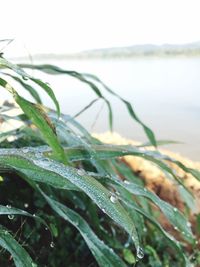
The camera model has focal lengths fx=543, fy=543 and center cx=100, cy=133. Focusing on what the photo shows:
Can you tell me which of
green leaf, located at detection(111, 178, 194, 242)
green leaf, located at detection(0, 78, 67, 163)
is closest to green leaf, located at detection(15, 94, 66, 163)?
green leaf, located at detection(0, 78, 67, 163)

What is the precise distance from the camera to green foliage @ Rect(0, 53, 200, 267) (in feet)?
3.87

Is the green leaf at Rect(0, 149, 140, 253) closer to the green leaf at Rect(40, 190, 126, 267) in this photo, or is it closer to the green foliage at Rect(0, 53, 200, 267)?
the green foliage at Rect(0, 53, 200, 267)

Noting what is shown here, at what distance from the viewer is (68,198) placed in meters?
2.08

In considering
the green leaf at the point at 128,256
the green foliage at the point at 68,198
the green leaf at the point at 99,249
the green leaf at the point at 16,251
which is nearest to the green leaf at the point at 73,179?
the green foliage at the point at 68,198

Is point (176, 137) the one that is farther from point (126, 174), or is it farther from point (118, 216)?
point (118, 216)

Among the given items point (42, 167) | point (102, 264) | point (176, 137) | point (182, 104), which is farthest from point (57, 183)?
point (182, 104)

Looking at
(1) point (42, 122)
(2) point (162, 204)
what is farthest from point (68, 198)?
(1) point (42, 122)

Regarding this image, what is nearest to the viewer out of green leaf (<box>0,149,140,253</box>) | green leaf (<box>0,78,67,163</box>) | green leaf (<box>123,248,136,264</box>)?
green leaf (<box>0,149,140,253</box>)

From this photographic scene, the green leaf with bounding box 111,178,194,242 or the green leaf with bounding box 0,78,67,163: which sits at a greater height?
the green leaf with bounding box 0,78,67,163

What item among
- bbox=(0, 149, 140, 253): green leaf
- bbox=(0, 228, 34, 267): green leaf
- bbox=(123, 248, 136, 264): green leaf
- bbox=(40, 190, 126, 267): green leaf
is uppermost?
bbox=(0, 149, 140, 253): green leaf

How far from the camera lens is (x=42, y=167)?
1168 mm

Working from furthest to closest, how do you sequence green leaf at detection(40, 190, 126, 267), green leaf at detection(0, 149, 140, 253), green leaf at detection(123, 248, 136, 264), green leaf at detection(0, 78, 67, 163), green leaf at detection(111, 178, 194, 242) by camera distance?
green leaf at detection(123, 248, 136, 264), green leaf at detection(111, 178, 194, 242), green leaf at detection(40, 190, 126, 267), green leaf at detection(0, 78, 67, 163), green leaf at detection(0, 149, 140, 253)

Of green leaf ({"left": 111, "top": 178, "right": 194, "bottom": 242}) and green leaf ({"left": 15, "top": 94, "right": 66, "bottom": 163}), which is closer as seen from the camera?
green leaf ({"left": 15, "top": 94, "right": 66, "bottom": 163})

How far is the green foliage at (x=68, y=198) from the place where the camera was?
3.87 ft
